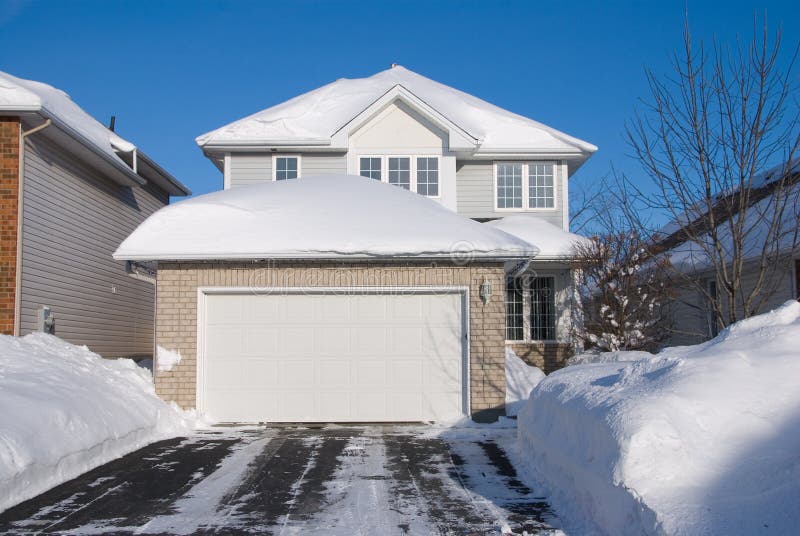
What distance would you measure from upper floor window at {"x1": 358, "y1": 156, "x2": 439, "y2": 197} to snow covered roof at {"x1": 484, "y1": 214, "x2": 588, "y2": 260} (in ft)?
5.90

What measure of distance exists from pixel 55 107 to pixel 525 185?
10.8m

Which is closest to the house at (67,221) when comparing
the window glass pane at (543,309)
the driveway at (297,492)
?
the driveway at (297,492)

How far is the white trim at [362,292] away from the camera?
37.8 feet

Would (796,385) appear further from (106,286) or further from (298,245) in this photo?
(106,286)

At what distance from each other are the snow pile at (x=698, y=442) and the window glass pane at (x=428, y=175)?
11.4 metres

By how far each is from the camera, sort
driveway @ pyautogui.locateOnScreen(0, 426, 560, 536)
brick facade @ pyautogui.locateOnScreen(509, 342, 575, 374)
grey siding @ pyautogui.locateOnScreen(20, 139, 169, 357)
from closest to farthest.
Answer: driveway @ pyautogui.locateOnScreen(0, 426, 560, 536)
grey siding @ pyautogui.locateOnScreen(20, 139, 169, 357)
brick facade @ pyautogui.locateOnScreen(509, 342, 575, 374)

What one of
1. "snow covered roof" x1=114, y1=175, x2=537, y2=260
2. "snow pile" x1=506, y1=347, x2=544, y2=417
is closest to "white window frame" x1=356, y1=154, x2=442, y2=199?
"snow covered roof" x1=114, y1=175, x2=537, y2=260

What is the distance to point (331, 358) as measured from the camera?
38.0ft

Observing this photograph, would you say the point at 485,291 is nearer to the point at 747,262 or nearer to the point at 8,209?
the point at 747,262

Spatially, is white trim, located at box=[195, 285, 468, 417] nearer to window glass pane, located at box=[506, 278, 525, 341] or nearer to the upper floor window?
window glass pane, located at box=[506, 278, 525, 341]

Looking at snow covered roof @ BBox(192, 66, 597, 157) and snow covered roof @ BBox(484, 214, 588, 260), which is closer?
snow covered roof @ BBox(484, 214, 588, 260)

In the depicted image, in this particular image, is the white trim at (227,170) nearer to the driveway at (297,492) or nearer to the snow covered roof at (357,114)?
the snow covered roof at (357,114)

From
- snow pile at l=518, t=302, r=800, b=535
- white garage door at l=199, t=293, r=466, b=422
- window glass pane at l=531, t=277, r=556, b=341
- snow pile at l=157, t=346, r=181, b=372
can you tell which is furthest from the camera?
window glass pane at l=531, t=277, r=556, b=341

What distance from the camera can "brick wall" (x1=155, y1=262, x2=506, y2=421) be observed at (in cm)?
1150
